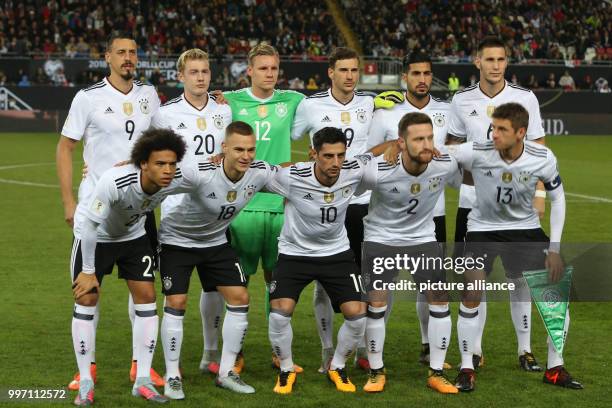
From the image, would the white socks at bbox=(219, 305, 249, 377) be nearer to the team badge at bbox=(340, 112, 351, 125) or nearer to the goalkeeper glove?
the team badge at bbox=(340, 112, 351, 125)

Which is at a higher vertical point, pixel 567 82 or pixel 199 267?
pixel 567 82

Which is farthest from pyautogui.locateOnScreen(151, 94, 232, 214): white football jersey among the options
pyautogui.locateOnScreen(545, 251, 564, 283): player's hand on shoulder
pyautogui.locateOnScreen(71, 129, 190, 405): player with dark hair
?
pyautogui.locateOnScreen(545, 251, 564, 283): player's hand on shoulder

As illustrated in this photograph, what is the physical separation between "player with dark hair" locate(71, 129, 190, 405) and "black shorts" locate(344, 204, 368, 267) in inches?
68.0

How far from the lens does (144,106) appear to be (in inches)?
317

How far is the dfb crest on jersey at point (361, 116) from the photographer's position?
28.0 ft

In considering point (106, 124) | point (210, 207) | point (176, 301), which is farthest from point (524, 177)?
point (106, 124)

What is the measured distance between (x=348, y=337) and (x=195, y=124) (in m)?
2.16

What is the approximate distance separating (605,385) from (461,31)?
1424 inches

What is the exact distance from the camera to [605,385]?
7746 mm

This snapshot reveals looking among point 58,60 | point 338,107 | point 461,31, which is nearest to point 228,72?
point 58,60

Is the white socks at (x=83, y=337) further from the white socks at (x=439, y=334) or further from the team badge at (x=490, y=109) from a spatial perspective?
the team badge at (x=490, y=109)

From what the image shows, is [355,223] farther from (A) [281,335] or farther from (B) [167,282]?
(B) [167,282]

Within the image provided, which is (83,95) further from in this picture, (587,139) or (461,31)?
(461,31)

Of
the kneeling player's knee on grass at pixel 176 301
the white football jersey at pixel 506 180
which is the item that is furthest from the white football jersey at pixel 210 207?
the white football jersey at pixel 506 180
